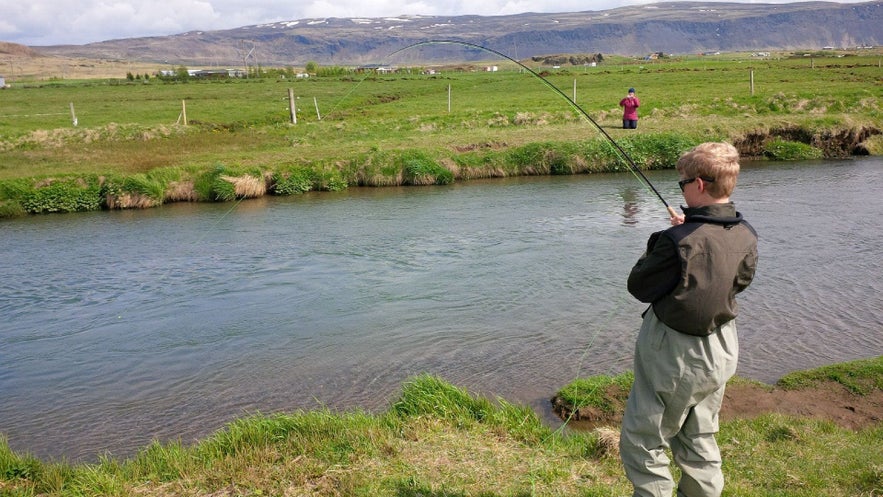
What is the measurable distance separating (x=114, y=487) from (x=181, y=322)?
224 inches

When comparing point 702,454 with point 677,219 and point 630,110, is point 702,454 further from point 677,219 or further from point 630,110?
point 630,110

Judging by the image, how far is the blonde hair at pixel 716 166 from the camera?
12.3 ft

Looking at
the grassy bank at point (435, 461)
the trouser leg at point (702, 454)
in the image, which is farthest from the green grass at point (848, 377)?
the trouser leg at point (702, 454)

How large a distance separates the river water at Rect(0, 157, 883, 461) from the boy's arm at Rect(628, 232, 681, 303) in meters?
3.41

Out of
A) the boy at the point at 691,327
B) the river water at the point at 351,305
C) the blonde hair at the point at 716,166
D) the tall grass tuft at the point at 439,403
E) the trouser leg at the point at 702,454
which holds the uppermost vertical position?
the blonde hair at the point at 716,166

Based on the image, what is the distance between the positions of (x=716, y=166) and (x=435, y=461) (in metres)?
2.75

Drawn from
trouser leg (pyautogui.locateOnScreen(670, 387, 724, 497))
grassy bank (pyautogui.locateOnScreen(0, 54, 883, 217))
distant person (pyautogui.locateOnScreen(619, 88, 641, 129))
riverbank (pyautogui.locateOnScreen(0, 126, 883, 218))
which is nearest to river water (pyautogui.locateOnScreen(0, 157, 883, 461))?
riverbank (pyautogui.locateOnScreen(0, 126, 883, 218))

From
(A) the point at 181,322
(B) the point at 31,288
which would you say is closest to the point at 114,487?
(A) the point at 181,322

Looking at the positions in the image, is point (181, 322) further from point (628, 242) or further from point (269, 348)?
point (628, 242)

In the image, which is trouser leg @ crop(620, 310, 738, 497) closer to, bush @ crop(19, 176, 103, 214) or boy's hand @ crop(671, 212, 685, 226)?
boy's hand @ crop(671, 212, 685, 226)

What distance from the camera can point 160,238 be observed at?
51.3 ft

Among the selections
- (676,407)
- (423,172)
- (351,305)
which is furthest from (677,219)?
(423,172)

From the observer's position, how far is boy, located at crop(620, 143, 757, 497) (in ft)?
12.2

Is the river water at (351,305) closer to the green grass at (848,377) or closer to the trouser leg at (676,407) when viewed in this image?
the green grass at (848,377)
